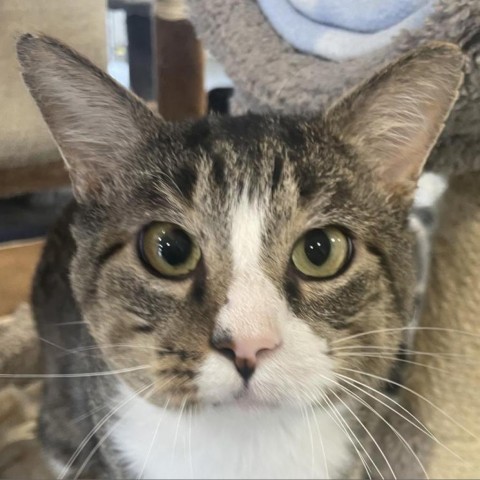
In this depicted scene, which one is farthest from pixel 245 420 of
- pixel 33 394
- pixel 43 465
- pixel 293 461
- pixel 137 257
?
pixel 33 394

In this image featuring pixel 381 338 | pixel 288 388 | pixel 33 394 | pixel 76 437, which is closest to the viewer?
pixel 288 388

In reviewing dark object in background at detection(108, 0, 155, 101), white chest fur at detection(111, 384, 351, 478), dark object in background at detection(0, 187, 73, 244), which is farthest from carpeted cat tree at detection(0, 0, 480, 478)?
dark object in background at detection(108, 0, 155, 101)

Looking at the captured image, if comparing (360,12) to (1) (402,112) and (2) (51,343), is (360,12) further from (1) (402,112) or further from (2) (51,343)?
(2) (51,343)

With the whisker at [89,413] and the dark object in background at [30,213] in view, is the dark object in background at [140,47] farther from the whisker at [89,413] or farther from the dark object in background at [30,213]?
the whisker at [89,413]

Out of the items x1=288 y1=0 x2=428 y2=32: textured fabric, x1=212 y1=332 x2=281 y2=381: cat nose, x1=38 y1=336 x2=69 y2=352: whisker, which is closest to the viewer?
x1=212 y1=332 x2=281 y2=381: cat nose

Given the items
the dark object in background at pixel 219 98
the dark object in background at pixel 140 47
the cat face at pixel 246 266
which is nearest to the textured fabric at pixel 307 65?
the cat face at pixel 246 266

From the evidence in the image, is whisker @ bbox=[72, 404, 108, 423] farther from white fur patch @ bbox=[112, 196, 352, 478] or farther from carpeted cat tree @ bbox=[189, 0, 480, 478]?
carpeted cat tree @ bbox=[189, 0, 480, 478]

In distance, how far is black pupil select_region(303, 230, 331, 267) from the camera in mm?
811

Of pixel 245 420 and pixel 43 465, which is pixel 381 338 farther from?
pixel 43 465

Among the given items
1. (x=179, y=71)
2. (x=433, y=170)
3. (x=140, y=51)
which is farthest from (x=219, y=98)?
(x=433, y=170)

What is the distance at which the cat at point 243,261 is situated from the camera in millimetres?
758

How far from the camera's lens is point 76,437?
116 centimetres

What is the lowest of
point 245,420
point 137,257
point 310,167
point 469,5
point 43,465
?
point 43,465

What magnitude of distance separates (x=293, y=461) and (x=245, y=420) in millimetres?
105
